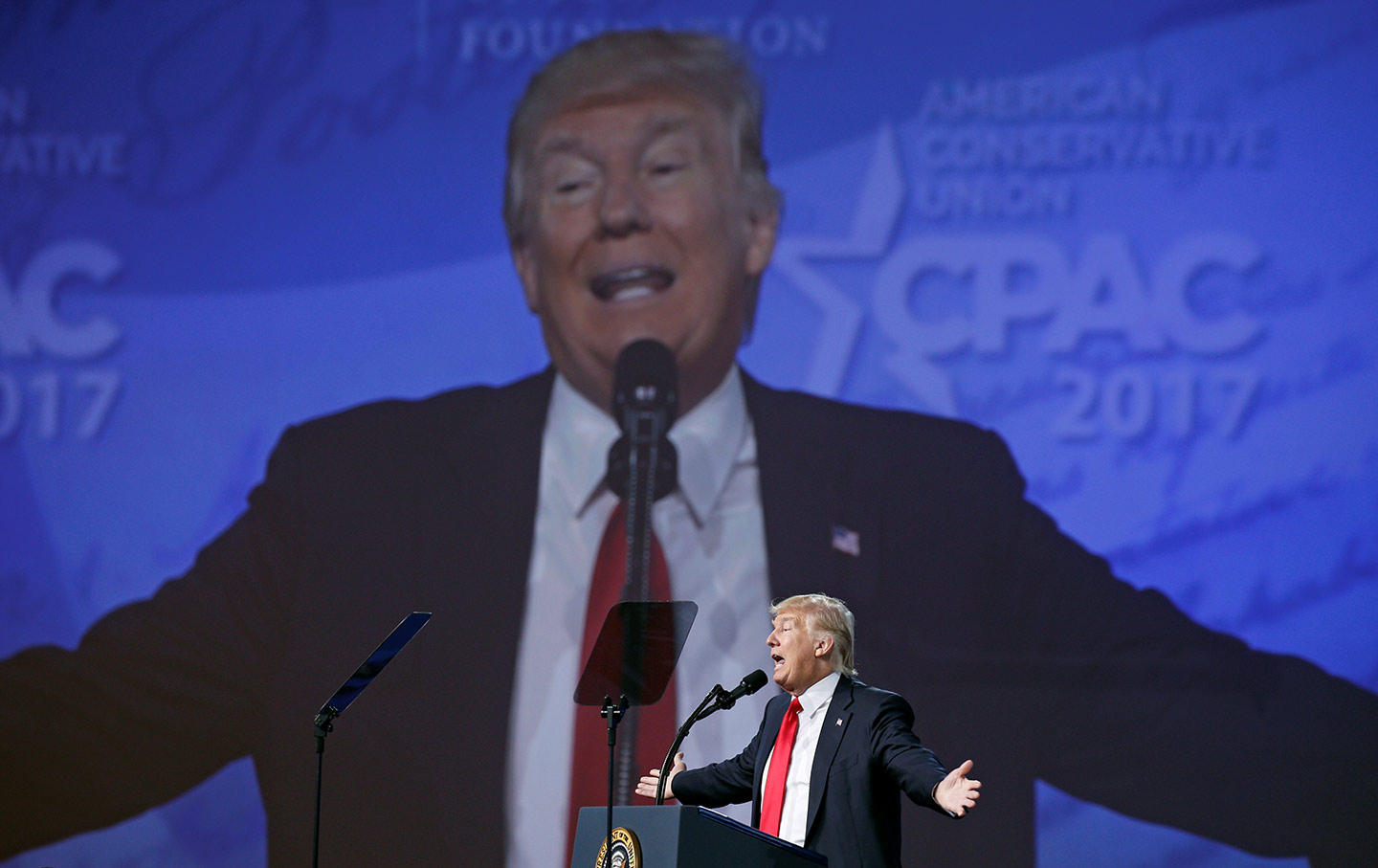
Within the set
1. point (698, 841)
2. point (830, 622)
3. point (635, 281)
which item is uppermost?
point (635, 281)

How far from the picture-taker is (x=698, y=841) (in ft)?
8.81

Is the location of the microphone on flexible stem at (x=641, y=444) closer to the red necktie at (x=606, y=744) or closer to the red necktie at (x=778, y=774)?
the red necktie at (x=606, y=744)

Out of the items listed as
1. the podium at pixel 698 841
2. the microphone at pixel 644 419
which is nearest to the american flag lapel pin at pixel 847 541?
the microphone at pixel 644 419

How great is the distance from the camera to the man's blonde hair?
3.22 metres

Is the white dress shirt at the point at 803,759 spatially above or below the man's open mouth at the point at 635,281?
below

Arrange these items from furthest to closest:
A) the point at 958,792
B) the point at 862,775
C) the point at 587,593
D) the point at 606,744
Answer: the point at 587,593 → the point at 606,744 → the point at 862,775 → the point at 958,792

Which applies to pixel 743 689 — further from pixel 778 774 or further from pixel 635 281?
pixel 635 281

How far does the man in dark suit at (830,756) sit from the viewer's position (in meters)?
2.99

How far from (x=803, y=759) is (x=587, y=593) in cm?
207

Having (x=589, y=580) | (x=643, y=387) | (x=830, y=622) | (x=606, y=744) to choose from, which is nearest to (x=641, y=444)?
(x=643, y=387)

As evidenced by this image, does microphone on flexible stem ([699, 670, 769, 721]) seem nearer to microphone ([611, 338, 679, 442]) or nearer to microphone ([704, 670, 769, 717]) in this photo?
microphone ([704, 670, 769, 717])

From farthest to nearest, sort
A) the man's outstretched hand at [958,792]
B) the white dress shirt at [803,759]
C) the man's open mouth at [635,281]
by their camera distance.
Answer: the man's open mouth at [635,281], the white dress shirt at [803,759], the man's outstretched hand at [958,792]

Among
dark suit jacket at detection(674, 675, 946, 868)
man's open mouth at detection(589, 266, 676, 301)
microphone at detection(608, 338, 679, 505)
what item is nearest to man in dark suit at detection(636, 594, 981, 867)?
dark suit jacket at detection(674, 675, 946, 868)

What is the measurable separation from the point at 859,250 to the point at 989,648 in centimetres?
155
